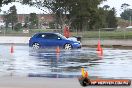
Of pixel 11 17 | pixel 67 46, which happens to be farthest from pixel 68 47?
pixel 11 17

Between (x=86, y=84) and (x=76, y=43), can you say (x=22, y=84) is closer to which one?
(x=86, y=84)

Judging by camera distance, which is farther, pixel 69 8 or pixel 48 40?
pixel 69 8

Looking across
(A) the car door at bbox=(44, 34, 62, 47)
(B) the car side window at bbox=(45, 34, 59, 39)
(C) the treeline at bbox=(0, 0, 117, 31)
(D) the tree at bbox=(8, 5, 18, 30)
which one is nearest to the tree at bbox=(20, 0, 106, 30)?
(C) the treeline at bbox=(0, 0, 117, 31)

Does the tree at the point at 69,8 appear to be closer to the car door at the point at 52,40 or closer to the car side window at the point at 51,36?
the car side window at the point at 51,36

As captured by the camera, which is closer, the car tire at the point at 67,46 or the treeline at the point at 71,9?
the car tire at the point at 67,46

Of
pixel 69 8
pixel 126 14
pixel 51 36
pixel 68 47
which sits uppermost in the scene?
pixel 126 14

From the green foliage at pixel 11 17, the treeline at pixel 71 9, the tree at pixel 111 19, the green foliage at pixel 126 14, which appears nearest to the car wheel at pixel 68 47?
the treeline at pixel 71 9

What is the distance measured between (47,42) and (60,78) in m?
24.7

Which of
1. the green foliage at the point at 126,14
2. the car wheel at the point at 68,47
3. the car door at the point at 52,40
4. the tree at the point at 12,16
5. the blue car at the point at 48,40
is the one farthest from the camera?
the green foliage at the point at 126,14

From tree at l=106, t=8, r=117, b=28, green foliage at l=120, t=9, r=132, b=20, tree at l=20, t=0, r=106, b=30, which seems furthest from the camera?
green foliage at l=120, t=9, r=132, b=20

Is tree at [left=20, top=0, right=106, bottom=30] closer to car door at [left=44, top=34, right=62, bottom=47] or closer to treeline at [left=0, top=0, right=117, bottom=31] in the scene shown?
treeline at [left=0, top=0, right=117, bottom=31]

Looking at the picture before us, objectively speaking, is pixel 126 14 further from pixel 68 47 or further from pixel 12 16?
pixel 68 47

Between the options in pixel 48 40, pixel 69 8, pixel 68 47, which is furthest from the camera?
pixel 69 8

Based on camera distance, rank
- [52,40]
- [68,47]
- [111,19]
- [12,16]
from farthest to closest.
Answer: [111,19], [12,16], [52,40], [68,47]
